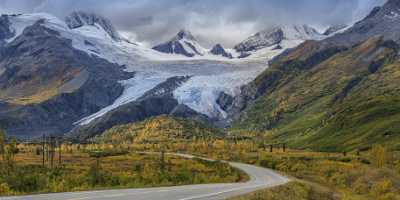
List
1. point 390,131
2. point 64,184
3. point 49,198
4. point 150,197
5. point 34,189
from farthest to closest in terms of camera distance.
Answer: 1. point 390,131
2. point 64,184
3. point 34,189
4. point 150,197
5. point 49,198

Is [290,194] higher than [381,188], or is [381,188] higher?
[290,194]

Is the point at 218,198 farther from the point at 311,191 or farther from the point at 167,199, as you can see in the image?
the point at 311,191

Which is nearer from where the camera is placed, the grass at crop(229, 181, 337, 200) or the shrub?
the grass at crop(229, 181, 337, 200)

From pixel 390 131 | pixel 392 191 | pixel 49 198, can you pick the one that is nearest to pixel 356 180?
pixel 392 191

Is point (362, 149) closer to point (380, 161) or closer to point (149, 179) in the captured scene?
point (380, 161)

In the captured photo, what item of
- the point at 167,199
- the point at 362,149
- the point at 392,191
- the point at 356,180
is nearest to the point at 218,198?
the point at 167,199

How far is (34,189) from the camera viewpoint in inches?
1618

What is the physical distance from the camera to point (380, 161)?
347 ft

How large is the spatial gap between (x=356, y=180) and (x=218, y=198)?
3565cm

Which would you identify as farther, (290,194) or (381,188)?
(381,188)

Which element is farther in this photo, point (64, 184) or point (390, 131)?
point (390, 131)

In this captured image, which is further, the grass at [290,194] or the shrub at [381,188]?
the shrub at [381,188]

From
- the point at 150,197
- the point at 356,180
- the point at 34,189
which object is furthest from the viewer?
the point at 356,180

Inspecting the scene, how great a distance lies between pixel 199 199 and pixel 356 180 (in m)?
37.5
